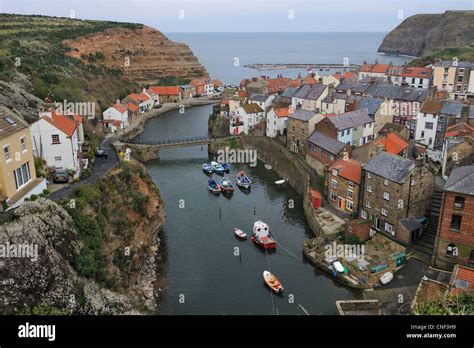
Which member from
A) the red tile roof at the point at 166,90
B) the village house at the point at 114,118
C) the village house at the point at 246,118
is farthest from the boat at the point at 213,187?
the red tile roof at the point at 166,90

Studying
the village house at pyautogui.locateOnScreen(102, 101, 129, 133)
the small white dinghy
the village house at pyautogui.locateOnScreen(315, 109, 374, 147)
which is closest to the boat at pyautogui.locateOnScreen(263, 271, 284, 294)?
the small white dinghy

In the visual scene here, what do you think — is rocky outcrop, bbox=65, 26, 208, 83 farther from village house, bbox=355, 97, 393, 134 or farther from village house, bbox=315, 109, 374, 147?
village house, bbox=355, 97, 393, 134

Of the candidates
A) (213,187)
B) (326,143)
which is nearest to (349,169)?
(326,143)

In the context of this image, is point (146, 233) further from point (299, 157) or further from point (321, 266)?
point (299, 157)

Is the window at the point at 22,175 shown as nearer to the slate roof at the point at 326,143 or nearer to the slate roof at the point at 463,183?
the slate roof at the point at 463,183

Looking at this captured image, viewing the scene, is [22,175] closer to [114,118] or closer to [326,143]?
[326,143]

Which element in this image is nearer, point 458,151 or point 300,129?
point 458,151
